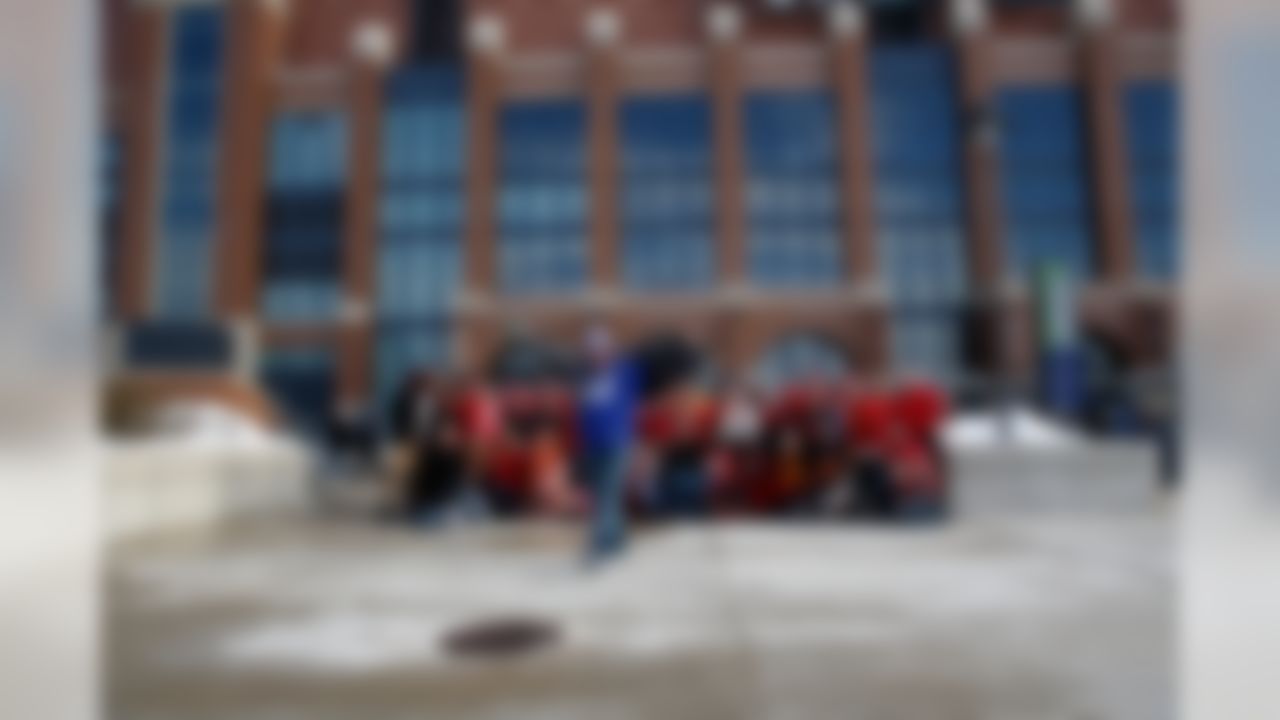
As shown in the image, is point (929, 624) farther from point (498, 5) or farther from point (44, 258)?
point (498, 5)

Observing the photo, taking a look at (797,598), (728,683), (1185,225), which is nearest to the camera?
(1185,225)

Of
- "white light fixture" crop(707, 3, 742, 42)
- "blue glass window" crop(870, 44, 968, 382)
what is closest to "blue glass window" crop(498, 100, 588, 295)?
"white light fixture" crop(707, 3, 742, 42)

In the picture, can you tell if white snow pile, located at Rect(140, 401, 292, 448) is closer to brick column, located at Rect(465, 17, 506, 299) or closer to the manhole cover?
the manhole cover

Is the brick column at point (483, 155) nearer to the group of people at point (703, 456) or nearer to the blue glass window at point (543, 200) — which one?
the blue glass window at point (543, 200)

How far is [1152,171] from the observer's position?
96.6ft

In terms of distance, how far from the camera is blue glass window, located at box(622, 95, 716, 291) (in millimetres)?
29641

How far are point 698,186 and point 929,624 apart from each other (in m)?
26.2

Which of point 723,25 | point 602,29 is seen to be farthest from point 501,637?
point 602,29

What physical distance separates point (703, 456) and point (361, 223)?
907 inches

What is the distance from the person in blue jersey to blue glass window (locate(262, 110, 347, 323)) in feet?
80.8

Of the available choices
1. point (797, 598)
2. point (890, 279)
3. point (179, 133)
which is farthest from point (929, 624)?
point (179, 133)

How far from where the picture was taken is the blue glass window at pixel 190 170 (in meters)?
29.1

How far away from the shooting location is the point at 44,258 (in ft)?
4.14

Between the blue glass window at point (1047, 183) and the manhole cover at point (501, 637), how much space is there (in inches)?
1058
